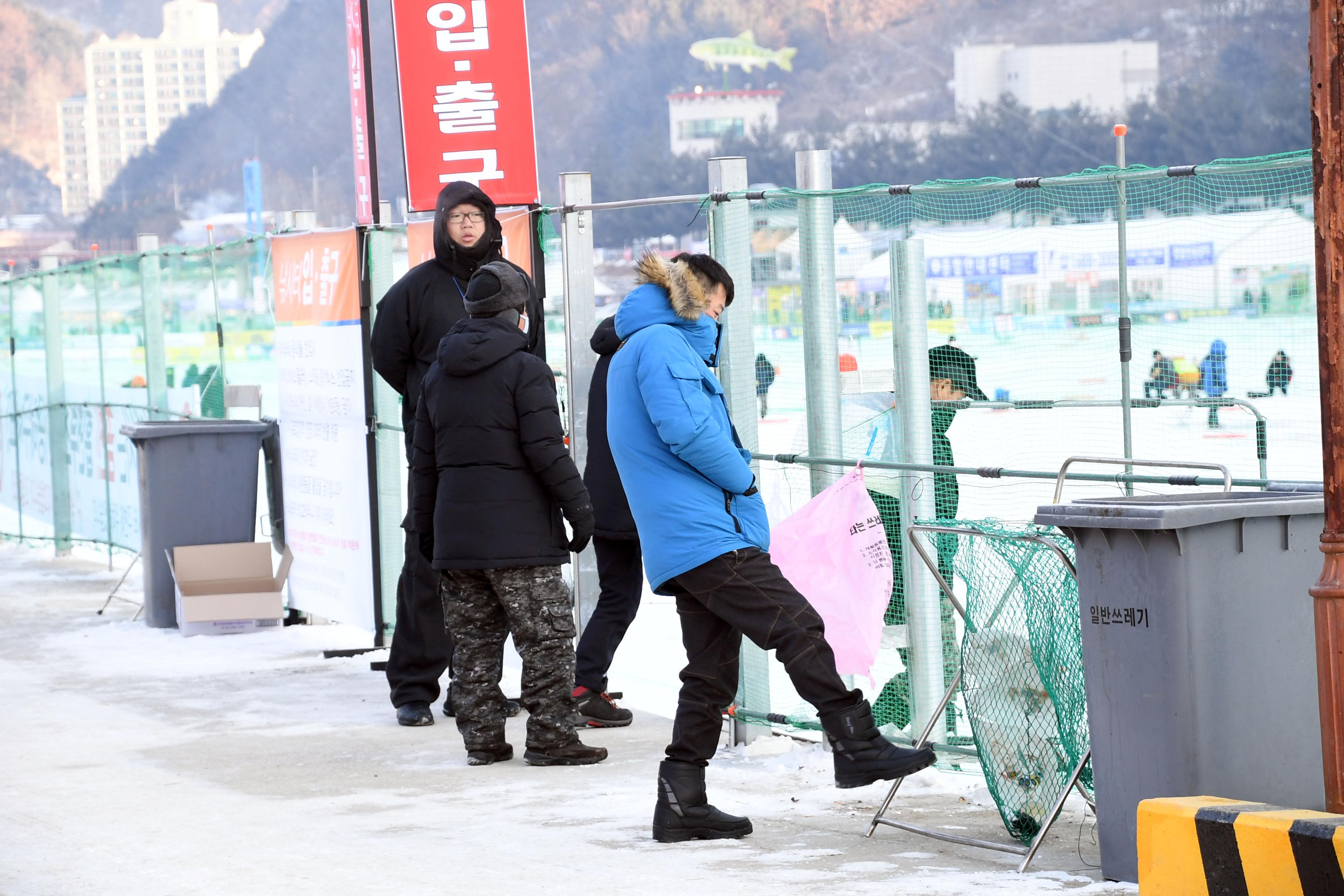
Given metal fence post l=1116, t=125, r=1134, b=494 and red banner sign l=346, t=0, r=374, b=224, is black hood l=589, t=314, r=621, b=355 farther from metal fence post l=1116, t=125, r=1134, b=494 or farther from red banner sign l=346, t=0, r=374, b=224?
red banner sign l=346, t=0, r=374, b=224

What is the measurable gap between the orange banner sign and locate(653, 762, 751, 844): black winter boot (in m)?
4.32

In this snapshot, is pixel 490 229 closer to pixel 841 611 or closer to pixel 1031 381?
→ pixel 841 611

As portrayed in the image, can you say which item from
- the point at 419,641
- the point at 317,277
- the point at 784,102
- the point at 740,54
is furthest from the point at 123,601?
the point at 740,54

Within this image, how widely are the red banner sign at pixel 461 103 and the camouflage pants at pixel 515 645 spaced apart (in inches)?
92.7

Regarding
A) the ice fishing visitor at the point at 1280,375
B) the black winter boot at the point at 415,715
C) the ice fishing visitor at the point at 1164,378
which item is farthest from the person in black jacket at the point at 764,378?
the ice fishing visitor at the point at 1280,375

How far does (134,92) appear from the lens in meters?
156

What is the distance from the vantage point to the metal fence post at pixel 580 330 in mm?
7391

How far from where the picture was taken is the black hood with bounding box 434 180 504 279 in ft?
23.3

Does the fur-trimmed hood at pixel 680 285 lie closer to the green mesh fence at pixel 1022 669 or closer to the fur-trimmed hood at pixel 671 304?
the fur-trimmed hood at pixel 671 304

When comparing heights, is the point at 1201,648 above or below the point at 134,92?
below

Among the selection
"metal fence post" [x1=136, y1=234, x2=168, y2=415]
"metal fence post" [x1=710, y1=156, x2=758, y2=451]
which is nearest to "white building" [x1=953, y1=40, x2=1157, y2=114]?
"metal fence post" [x1=136, y1=234, x2=168, y2=415]

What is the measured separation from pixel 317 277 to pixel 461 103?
159 cm

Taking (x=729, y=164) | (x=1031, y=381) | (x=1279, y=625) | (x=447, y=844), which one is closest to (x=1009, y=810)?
(x=1279, y=625)

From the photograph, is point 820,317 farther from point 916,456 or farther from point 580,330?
point 580,330
